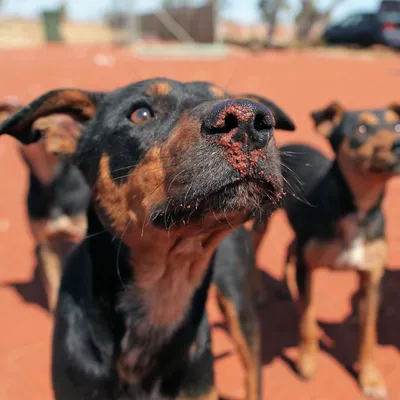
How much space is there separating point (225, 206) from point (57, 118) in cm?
147

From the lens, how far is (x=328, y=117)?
15.0 feet

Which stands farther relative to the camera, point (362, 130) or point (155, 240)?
point (362, 130)

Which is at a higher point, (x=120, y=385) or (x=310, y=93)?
(x=120, y=385)

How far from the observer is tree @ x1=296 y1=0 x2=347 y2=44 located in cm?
2305

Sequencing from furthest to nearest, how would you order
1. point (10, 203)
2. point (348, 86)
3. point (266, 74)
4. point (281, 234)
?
point (266, 74), point (348, 86), point (10, 203), point (281, 234)

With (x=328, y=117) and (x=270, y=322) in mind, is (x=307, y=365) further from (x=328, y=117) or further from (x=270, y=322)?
(x=328, y=117)

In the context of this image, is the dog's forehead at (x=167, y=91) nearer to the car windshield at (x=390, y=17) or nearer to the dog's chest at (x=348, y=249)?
the dog's chest at (x=348, y=249)

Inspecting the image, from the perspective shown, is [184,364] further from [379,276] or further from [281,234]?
[281,234]

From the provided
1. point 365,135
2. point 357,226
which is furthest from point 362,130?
point 357,226

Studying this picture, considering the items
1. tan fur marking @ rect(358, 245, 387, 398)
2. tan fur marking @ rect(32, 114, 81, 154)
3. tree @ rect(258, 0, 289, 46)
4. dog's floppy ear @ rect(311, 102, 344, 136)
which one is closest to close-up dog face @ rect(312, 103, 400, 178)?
dog's floppy ear @ rect(311, 102, 344, 136)

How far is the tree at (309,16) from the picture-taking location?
2305 centimetres

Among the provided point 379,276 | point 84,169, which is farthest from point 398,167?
point 84,169

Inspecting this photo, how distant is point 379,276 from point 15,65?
50.1ft

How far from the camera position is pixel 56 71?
585 inches
